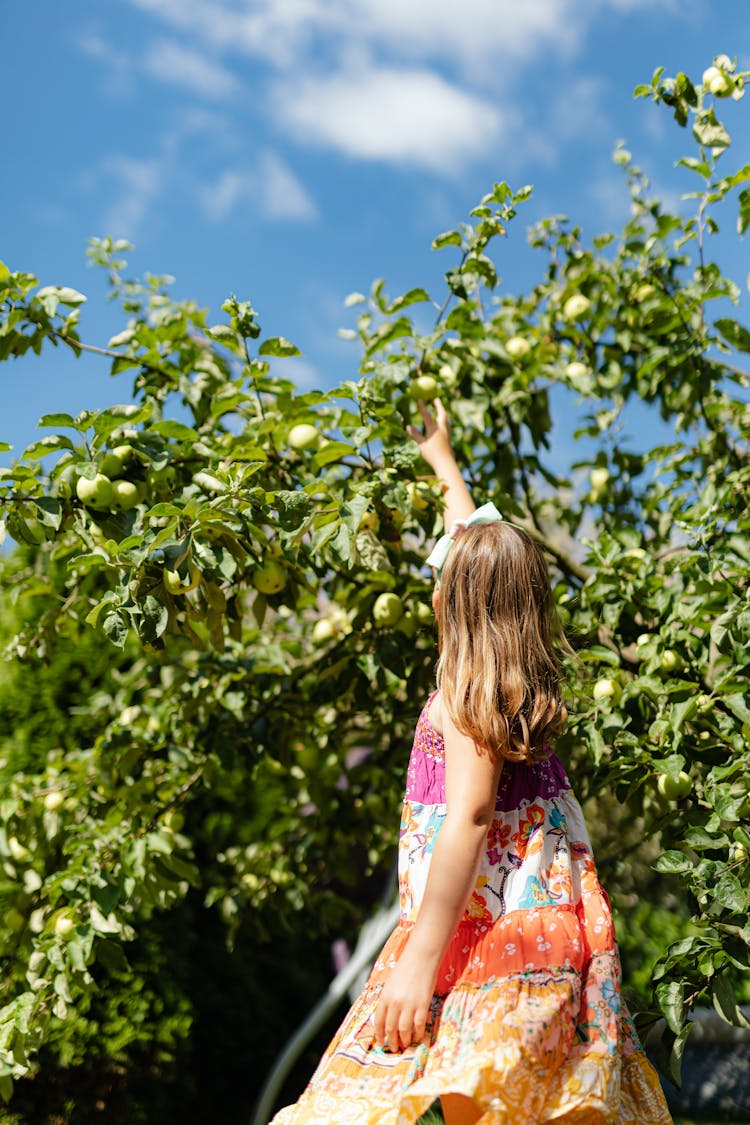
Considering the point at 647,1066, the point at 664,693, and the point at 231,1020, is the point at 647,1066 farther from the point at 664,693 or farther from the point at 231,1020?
the point at 231,1020

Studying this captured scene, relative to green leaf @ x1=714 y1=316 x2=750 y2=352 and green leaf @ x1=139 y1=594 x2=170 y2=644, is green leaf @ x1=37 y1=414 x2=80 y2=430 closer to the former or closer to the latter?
green leaf @ x1=139 y1=594 x2=170 y2=644

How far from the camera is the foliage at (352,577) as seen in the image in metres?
1.64

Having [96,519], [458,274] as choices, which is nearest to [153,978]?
[96,519]

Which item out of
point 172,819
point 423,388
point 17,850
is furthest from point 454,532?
point 17,850

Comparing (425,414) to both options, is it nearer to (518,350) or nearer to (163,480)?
(518,350)

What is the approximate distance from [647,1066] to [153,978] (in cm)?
217

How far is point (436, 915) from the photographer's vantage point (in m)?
1.27

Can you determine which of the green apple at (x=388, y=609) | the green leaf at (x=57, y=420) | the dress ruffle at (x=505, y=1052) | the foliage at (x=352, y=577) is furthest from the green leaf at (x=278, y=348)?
the dress ruffle at (x=505, y=1052)

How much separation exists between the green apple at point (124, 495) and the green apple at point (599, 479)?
1.42 metres

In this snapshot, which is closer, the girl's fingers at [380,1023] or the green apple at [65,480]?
the girl's fingers at [380,1023]

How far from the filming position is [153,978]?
3150mm

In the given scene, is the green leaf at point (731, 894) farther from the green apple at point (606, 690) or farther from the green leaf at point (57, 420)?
the green leaf at point (57, 420)

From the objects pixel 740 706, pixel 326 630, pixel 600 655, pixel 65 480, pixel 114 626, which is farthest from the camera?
pixel 326 630

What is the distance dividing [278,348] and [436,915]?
1144mm
